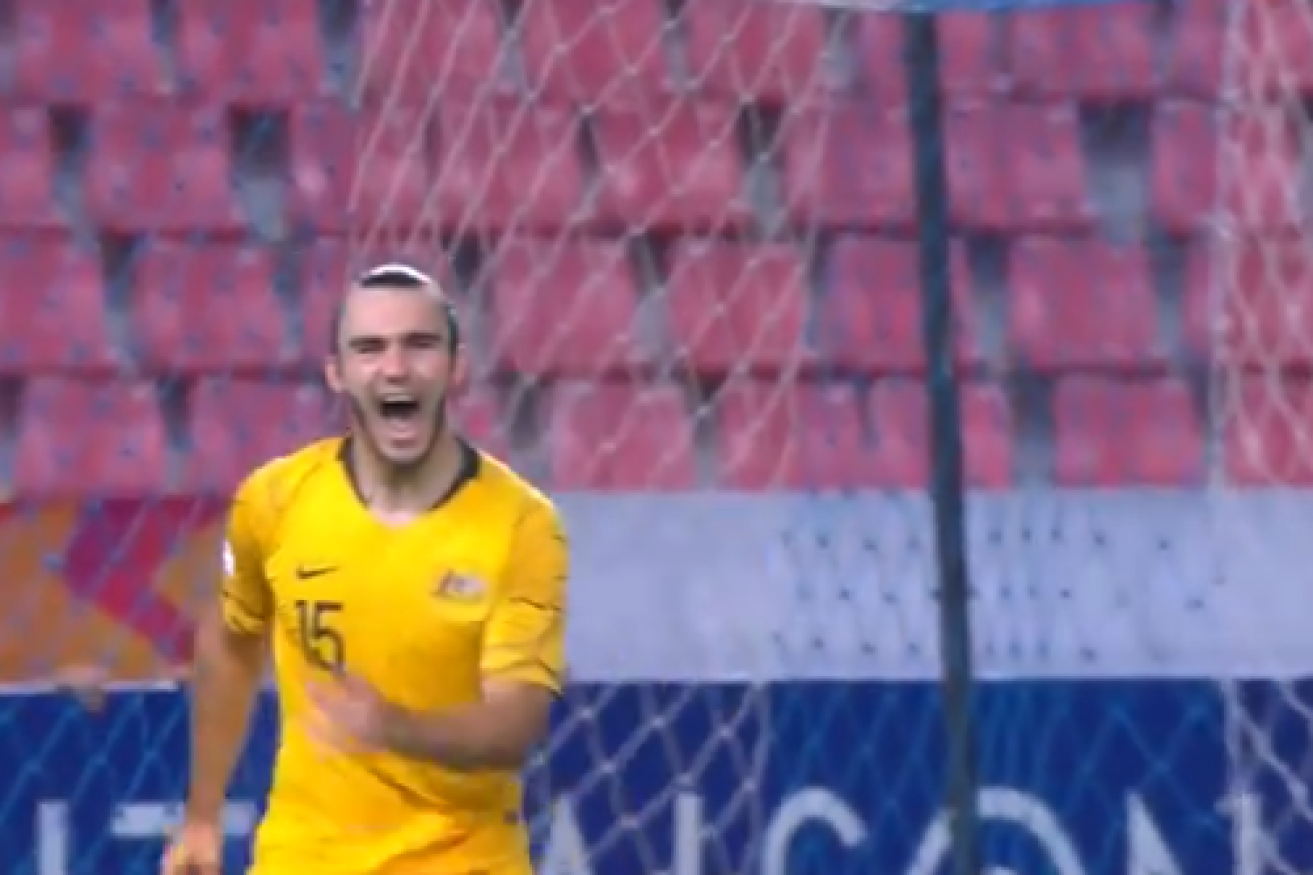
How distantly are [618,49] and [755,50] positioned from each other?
0.22 meters

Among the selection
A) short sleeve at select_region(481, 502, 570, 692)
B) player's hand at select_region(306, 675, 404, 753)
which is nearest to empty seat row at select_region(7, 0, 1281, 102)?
short sleeve at select_region(481, 502, 570, 692)

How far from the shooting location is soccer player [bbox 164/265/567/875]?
3.42m

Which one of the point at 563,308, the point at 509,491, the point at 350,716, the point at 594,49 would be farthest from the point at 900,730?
the point at 350,716

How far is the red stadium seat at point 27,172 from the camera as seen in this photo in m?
5.31

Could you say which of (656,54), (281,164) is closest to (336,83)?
(281,164)

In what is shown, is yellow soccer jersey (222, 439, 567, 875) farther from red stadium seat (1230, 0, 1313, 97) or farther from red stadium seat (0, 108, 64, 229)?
red stadium seat (1230, 0, 1313, 97)

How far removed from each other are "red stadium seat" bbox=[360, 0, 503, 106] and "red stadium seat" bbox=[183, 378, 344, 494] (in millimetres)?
487

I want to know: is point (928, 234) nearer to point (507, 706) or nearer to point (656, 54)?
point (507, 706)

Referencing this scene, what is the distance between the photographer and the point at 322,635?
11.4ft

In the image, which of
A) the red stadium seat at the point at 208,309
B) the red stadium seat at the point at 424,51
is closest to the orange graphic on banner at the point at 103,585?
the red stadium seat at the point at 208,309

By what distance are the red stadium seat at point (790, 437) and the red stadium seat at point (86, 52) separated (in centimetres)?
104

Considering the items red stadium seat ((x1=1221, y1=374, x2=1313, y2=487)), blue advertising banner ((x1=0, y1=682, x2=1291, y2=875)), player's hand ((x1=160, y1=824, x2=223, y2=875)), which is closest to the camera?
player's hand ((x1=160, y1=824, x2=223, y2=875))

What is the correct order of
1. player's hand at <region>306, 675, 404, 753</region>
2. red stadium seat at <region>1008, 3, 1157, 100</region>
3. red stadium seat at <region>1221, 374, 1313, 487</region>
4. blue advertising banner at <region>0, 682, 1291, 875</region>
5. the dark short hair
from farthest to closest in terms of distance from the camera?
1. red stadium seat at <region>1008, 3, 1157, 100</region>
2. red stadium seat at <region>1221, 374, 1313, 487</region>
3. blue advertising banner at <region>0, 682, 1291, 875</region>
4. the dark short hair
5. player's hand at <region>306, 675, 404, 753</region>

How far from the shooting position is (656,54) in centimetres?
537
